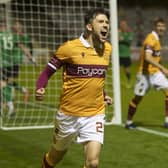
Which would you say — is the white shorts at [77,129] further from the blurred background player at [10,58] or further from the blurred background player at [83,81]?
the blurred background player at [10,58]

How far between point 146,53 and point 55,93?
6.20 m

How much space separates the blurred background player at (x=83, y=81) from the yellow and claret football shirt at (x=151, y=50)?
159 inches

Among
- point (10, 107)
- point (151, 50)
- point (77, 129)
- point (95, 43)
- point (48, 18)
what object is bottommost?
point (10, 107)

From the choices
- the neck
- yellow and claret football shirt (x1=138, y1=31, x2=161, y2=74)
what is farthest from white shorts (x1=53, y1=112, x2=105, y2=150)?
yellow and claret football shirt (x1=138, y1=31, x2=161, y2=74)

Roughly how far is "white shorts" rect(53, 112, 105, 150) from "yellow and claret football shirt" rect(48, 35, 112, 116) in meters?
0.06

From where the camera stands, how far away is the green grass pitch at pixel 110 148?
25.5 ft

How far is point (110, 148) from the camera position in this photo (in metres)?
8.91

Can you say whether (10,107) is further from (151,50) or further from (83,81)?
(83,81)

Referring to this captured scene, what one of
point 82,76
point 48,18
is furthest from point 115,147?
point 48,18

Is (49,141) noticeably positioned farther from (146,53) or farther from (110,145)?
(146,53)

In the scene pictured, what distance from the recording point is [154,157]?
320 inches

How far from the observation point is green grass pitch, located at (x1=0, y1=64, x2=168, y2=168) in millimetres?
7777

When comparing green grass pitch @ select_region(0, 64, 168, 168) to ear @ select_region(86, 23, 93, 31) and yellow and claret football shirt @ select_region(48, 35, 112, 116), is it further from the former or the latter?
ear @ select_region(86, 23, 93, 31)

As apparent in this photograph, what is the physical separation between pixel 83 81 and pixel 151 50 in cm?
422
